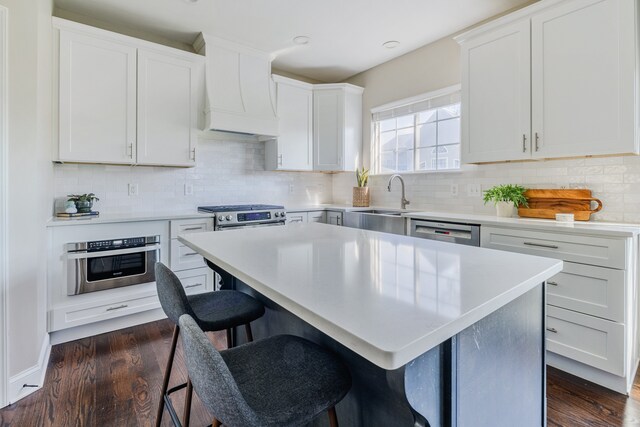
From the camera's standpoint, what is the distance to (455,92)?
10.7 ft

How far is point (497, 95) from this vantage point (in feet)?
8.61

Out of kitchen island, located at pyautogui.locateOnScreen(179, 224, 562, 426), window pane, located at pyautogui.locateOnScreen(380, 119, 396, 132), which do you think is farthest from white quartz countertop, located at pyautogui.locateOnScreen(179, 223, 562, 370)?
window pane, located at pyautogui.locateOnScreen(380, 119, 396, 132)

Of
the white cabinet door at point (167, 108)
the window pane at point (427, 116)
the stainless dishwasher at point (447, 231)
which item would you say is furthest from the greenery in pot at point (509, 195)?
the white cabinet door at point (167, 108)

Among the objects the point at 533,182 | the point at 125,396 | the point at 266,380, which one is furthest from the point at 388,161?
the point at 266,380

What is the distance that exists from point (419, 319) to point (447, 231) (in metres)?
2.22

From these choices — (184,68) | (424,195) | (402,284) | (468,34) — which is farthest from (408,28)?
(402,284)

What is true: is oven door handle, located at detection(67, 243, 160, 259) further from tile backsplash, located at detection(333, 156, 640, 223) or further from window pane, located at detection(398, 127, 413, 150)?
window pane, located at detection(398, 127, 413, 150)

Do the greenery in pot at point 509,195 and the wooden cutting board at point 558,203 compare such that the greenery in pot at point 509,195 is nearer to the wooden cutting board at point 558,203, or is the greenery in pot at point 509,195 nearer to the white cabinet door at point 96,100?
the wooden cutting board at point 558,203

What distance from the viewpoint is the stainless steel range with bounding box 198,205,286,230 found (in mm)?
3200

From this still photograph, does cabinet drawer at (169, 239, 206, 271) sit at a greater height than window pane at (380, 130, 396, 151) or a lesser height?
lesser

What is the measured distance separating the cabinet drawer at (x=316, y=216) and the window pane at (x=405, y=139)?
1.23 m

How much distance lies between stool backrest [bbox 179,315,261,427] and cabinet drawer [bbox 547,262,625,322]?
2139mm

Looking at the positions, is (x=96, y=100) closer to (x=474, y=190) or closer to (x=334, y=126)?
(x=334, y=126)

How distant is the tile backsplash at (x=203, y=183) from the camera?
10.0ft
